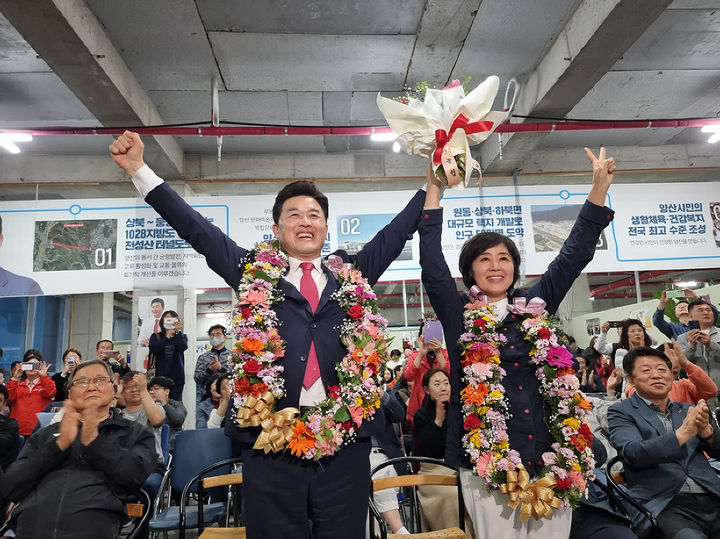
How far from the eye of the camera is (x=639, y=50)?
18.0ft

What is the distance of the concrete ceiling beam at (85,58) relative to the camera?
12.7ft

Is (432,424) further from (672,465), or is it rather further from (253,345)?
(253,345)

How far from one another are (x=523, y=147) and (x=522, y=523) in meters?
5.45

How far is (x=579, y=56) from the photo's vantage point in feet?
15.5

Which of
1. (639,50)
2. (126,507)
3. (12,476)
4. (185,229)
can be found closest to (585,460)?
(185,229)

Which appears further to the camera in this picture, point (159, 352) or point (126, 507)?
point (159, 352)

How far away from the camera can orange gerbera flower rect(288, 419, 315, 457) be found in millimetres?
1547

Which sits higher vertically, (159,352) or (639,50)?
(639,50)

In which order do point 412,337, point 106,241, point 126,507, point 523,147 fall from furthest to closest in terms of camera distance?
1. point 412,337
2. point 523,147
3. point 106,241
4. point 126,507

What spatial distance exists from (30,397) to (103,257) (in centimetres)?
166

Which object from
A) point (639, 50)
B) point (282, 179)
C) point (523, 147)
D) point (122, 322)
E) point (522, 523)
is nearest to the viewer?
point (522, 523)

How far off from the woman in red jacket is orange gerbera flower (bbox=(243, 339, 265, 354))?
4819 millimetres

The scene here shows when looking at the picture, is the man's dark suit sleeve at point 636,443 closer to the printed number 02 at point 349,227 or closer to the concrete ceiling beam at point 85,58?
the printed number 02 at point 349,227

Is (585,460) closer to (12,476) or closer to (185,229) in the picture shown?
(185,229)
